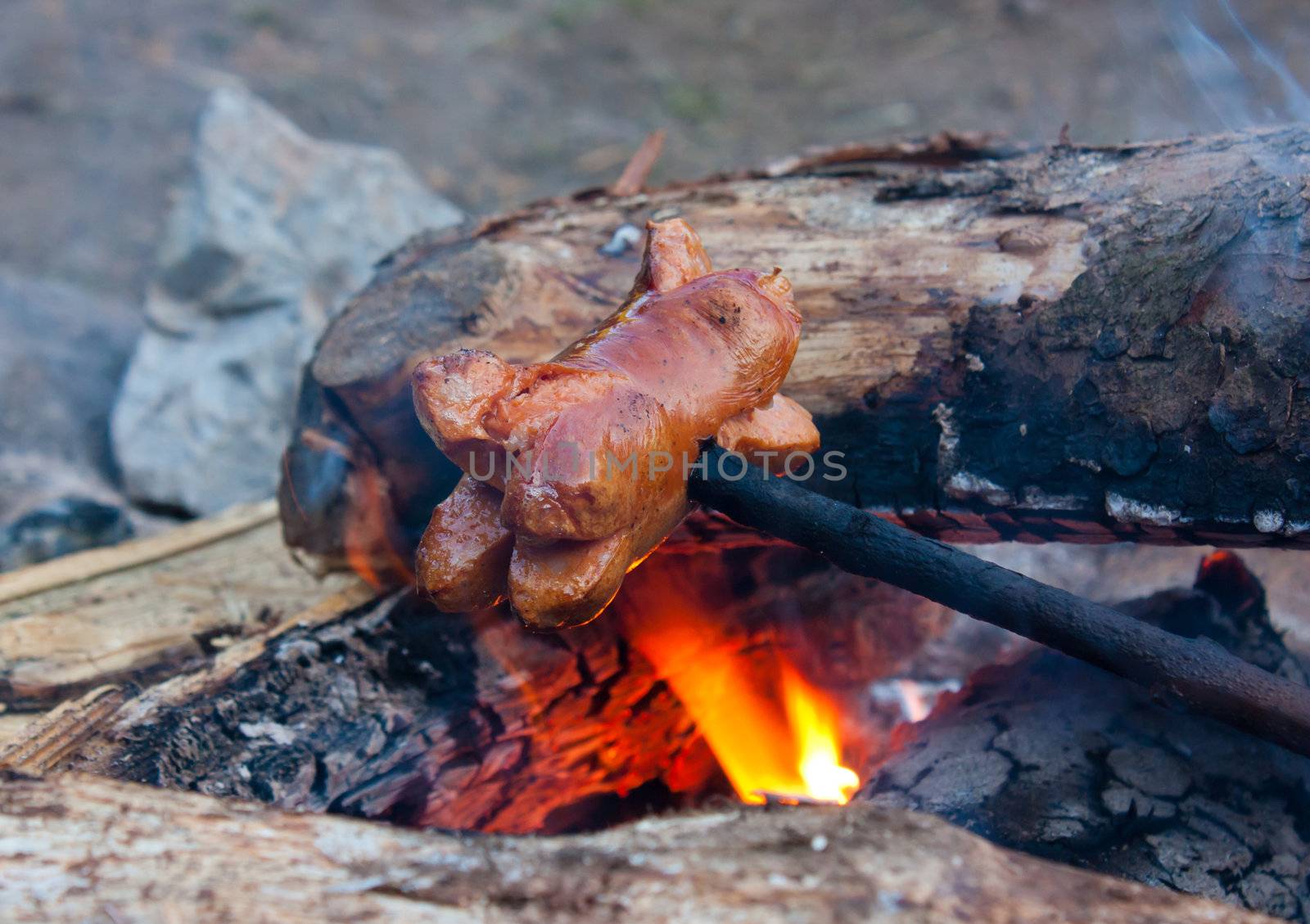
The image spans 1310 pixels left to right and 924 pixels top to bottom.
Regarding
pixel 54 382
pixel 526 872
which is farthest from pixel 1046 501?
pixel 54 382

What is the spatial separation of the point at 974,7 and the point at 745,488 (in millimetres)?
7570

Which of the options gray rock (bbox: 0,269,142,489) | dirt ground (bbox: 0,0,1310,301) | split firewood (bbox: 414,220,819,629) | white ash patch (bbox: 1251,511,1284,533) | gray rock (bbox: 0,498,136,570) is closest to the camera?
split firewood (bbox: 414,220,819,629)

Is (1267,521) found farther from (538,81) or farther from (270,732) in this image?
(538,81)

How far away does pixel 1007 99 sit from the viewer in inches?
265

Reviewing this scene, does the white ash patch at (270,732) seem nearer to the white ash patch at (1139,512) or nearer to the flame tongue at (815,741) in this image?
the flame tongue at (815,741)

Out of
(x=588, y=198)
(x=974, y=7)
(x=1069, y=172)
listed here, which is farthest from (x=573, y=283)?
(x=974, y=7)

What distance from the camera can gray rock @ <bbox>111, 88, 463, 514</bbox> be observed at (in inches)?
167

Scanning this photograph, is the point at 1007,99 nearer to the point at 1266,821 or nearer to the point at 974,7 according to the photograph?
the point at 974,7

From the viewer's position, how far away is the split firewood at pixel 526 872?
1.17 m

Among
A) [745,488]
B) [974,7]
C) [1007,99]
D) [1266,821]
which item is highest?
[974,7]

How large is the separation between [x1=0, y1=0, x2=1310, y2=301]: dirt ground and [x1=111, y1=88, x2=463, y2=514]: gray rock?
1.34m

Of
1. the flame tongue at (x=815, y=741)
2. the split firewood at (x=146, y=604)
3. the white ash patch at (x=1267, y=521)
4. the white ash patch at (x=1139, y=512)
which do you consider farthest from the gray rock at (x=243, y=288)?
the white ash patch at (x=1267, y=521)

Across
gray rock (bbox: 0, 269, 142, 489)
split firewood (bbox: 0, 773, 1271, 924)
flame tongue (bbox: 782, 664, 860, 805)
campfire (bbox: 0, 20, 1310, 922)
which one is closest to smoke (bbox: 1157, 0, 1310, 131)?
campfire (bbox: 0, 20, 1310, 922)

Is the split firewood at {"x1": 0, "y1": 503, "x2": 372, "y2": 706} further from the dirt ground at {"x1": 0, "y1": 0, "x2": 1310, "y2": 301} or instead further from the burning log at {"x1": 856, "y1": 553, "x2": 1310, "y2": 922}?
the dirt ground at {"x1": 0, "y1": 0, "x2": 1310, "y2": 301}
